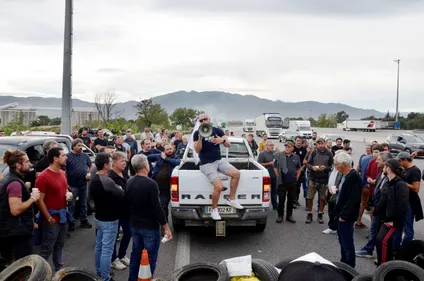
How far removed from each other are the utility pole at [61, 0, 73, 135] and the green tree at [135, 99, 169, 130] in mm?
50189

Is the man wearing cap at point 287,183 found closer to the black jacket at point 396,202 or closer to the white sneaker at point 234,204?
the white sneaker at point 234,204

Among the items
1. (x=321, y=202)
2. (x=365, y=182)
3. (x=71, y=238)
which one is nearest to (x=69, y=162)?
(x=71, y=238)

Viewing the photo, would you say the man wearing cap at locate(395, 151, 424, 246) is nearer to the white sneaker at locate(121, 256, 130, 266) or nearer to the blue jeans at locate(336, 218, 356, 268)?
the blue jeans at locate(336, 218, 356, 268)

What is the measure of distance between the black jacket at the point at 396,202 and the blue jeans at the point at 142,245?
3.18 metres

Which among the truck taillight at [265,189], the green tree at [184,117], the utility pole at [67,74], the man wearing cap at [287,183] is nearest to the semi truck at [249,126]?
the green tree at [184,117]

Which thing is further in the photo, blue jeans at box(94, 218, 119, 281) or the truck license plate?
the truck license plate

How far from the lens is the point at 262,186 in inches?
270

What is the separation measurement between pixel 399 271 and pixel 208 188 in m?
3.37

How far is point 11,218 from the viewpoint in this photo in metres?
4.54

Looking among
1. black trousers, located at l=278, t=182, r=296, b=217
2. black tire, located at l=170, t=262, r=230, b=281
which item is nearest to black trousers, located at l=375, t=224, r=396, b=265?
black tire, located at l=170, t=262, r=230, b=281

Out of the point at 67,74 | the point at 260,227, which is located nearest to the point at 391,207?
the point at 260,227

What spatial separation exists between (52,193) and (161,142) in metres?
6.64

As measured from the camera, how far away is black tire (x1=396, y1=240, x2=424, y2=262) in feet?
16.5

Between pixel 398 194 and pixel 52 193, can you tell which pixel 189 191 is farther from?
pixel 398 194
